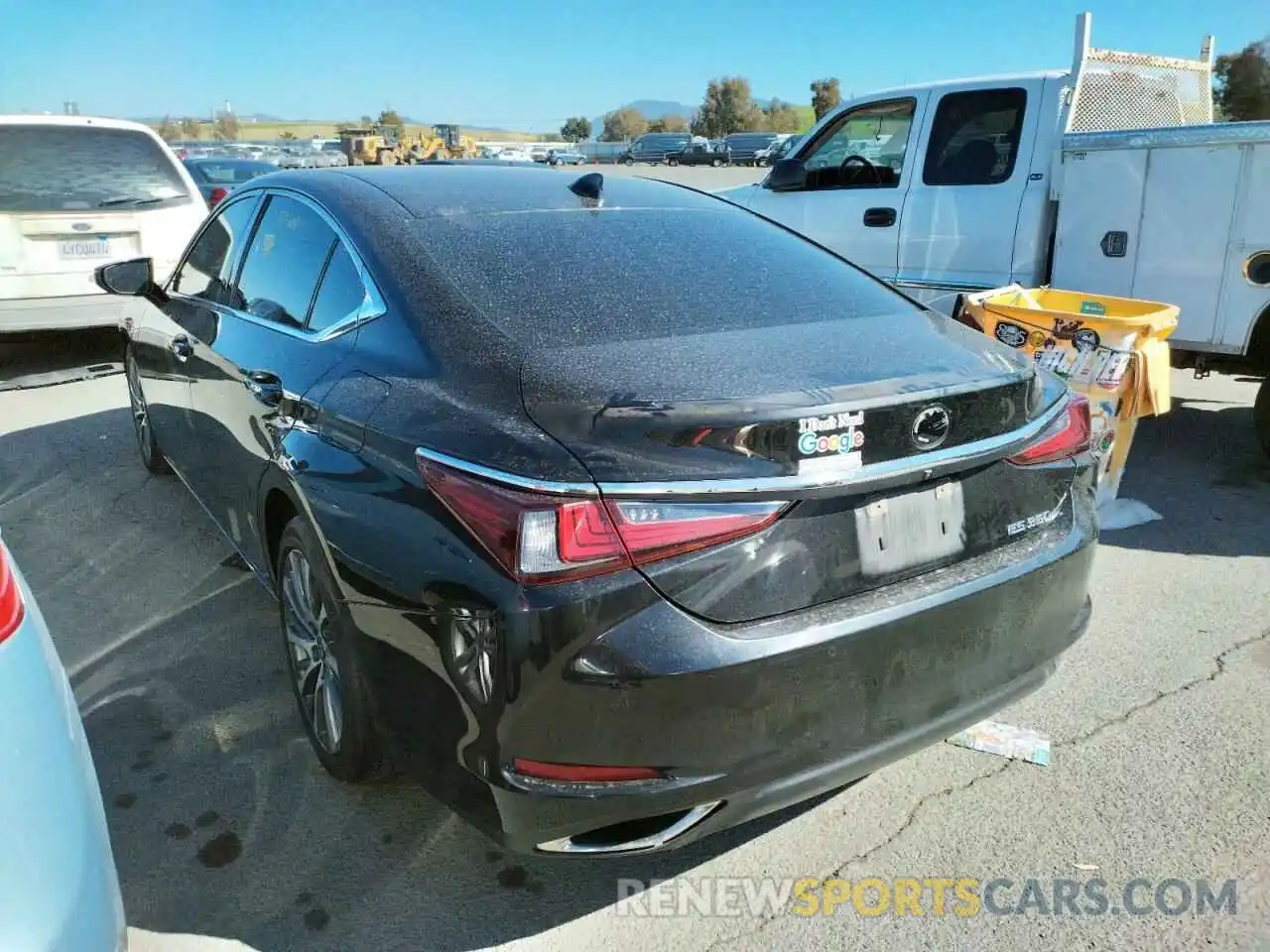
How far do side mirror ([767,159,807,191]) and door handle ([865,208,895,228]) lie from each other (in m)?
0.50

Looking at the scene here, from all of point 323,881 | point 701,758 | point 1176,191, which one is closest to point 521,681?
point 701,758

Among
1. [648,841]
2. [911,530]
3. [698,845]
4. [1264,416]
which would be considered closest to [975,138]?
[1264,416]

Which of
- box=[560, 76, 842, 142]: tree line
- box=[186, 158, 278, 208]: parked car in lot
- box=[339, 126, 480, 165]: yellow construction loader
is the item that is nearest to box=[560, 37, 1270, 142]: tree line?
box=[560, 76, 842, 142]: tree line

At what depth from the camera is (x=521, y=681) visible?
195 cm

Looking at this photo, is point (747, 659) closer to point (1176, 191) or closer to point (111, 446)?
point (1176, 191)

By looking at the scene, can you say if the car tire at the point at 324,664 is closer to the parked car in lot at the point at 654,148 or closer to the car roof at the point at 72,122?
the car roof at the point at 72,122

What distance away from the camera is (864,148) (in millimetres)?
6812

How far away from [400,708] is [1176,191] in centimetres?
468

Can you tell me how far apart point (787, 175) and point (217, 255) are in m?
3.97

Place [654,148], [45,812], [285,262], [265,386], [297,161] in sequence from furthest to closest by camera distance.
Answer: [654,148] < [297,161] < [285,262] < [265,386] < [45,812]

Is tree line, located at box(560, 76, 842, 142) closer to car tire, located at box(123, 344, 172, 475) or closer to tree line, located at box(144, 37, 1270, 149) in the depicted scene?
tree line, located at box(144, 37, 1270, 149)

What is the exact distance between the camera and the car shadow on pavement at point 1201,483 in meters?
4.61

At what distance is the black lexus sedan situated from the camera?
1.97 m

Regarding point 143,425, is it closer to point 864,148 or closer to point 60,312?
point 60,312
